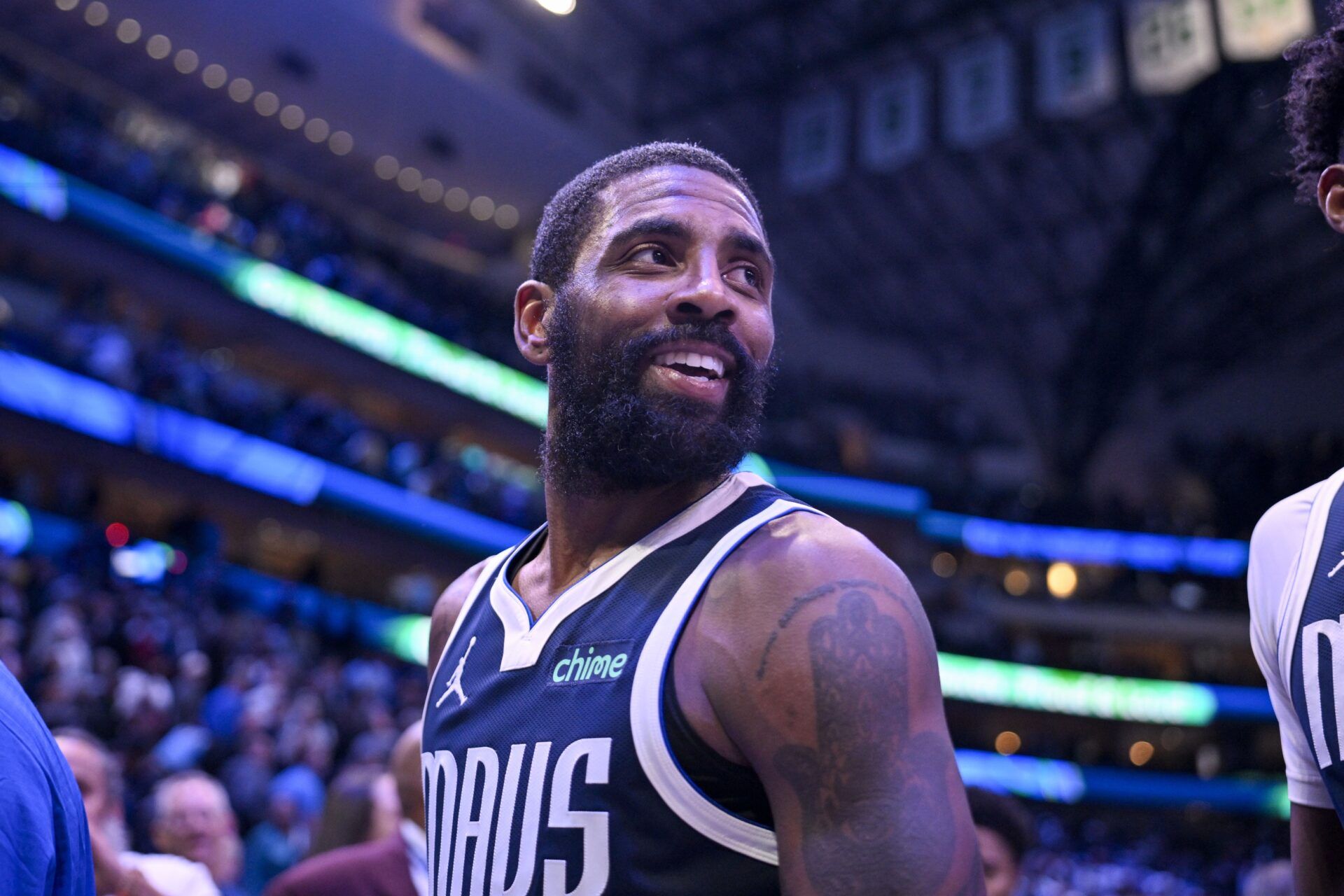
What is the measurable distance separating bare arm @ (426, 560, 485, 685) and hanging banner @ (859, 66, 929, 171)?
50.7ft

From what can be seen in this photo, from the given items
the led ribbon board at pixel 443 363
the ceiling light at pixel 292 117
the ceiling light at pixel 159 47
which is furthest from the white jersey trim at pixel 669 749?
the ceiling light at pixel 292 117

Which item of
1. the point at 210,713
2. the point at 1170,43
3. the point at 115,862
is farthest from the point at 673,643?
the point at 1170,43

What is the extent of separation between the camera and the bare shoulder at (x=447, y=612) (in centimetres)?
219

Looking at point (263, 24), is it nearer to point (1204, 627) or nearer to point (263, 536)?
point (263, 536)

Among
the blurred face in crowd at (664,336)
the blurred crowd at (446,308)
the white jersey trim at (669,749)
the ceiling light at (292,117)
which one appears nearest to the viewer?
the white jersey trim at (669,749)

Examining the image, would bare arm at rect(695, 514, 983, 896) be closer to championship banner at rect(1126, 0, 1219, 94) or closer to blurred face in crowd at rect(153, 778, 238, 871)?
blurred face in crowd at rect(153, 778, 238, 871)

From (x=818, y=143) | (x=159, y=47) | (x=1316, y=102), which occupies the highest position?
(x=159, y=47)

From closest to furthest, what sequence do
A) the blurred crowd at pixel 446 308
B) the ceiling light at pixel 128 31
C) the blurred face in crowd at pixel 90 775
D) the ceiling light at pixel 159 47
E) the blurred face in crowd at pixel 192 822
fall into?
1. the blurred face in crowd at pixel 90 775
2. the blurred face in crowd at pixel 192 822
3. the blurred crowd at pixel 446 308
4. the ceiling light at pixel 128 31
5. the ceiling light at pixel 159 47

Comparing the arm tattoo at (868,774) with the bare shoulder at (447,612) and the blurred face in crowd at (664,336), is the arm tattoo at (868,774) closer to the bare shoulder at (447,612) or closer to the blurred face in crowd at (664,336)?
the blurred face in crowd at (664,336)

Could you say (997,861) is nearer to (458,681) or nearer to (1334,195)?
(458,681)

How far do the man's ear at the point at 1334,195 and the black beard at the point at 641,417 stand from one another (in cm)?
88

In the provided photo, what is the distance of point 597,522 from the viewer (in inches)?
75.3

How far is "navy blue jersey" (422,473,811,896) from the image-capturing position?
1.41 metres

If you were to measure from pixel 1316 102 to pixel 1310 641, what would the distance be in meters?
0.92
